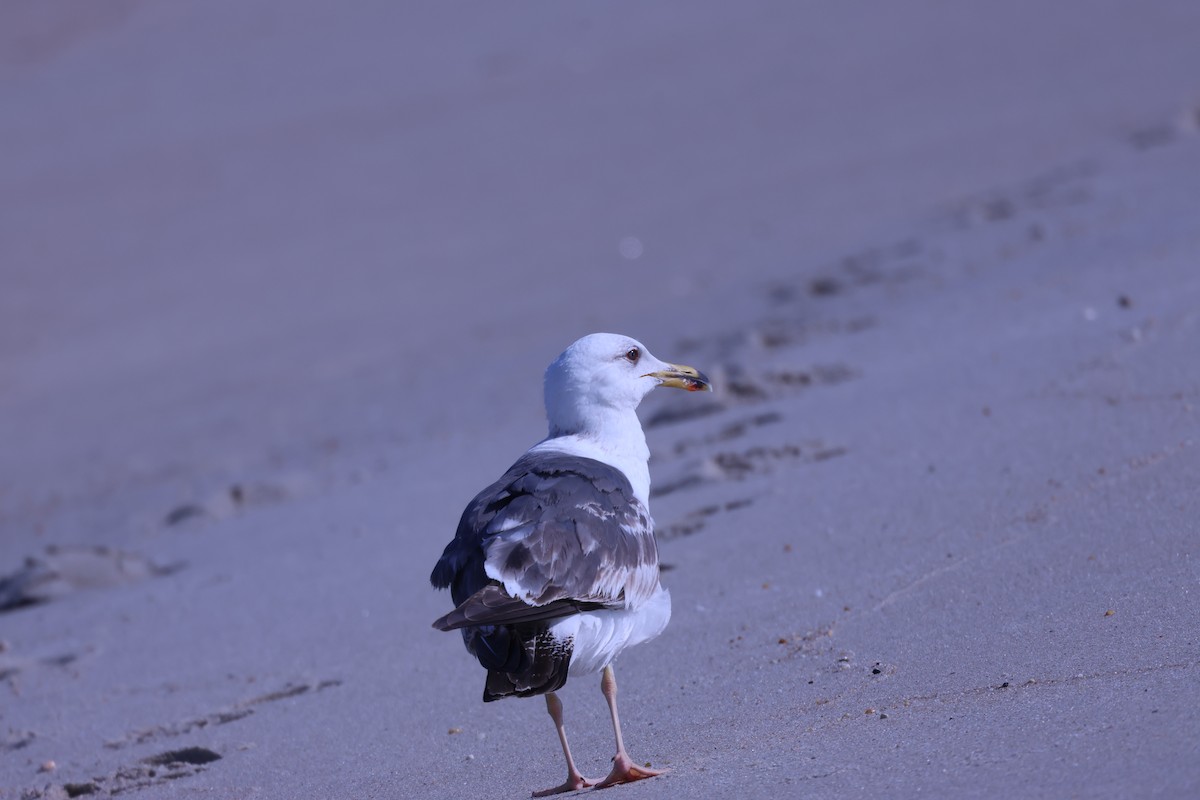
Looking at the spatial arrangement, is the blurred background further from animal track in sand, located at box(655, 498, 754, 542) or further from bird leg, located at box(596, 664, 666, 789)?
bird leg, located at box(596, 664, 666, 789)

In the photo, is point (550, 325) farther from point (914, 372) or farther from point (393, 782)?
point (393, 782)

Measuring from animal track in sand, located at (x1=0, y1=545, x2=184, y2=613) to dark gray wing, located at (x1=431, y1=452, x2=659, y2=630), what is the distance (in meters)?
3.41

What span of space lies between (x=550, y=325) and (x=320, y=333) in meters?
2.74

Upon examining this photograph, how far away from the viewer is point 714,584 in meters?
5.70

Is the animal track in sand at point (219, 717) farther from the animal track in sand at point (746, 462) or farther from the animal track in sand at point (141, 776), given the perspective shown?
the animal track in sand at point (746, 462)

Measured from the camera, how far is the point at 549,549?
13.8ft

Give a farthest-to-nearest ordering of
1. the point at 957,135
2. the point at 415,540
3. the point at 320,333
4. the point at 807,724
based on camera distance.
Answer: the point at 957,135, the point at 320,333, the point at 415,540, the point at 807,724

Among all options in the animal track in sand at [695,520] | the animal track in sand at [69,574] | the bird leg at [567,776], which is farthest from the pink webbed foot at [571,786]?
the animal track in sand at [69,574]

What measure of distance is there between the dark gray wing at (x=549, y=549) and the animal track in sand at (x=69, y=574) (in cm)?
341

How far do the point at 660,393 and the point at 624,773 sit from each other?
4.80 meters

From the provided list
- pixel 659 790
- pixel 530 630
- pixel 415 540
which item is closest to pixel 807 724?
pixel 659 790

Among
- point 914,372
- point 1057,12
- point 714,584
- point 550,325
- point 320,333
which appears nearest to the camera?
point 714,584

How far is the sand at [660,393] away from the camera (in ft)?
15.2

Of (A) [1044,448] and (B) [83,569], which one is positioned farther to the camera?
(B) [83,569]
